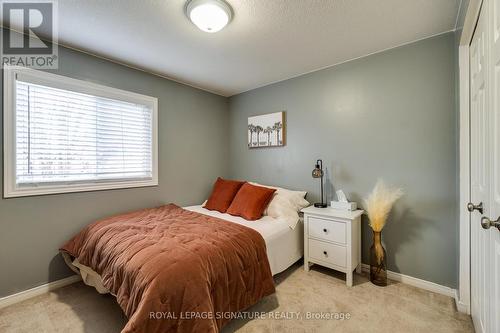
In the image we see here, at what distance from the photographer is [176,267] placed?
132 cm

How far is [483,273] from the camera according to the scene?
1298 millimetres

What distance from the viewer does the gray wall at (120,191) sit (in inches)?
76.5

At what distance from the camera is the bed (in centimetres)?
122

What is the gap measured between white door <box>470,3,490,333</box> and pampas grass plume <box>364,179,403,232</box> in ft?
1.89

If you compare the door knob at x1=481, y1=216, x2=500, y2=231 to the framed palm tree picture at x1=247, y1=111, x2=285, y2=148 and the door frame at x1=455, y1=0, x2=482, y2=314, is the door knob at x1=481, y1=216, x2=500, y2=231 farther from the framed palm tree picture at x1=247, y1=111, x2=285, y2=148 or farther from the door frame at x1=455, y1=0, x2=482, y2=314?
the framed palm tree picture at x1=247, y1=111, x2=285, y2=148

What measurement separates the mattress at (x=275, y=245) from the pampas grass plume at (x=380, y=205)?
30.0 inches

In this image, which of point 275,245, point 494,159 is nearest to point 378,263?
point 275,245

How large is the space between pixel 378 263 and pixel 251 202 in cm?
140

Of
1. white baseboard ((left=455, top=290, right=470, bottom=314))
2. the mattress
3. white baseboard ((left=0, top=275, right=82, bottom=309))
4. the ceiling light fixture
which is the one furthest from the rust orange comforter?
the ceiling light fixture

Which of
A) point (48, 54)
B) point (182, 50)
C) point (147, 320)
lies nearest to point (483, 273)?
point (147, 320)

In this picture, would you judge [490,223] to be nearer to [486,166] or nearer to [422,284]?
[486,166]

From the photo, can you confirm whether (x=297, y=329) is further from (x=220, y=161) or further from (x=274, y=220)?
(x=220, y=161)

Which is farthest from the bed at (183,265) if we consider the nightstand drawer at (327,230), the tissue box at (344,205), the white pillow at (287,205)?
the tissue box at (344,205)

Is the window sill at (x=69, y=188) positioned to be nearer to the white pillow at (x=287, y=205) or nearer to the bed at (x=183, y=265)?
the bed at (x=183, y=265)
